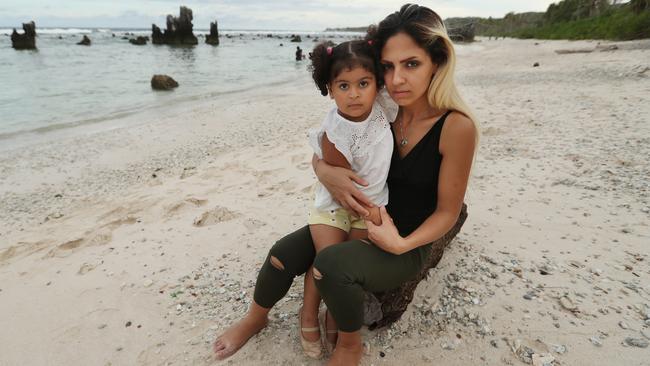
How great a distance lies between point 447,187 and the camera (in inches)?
77.9

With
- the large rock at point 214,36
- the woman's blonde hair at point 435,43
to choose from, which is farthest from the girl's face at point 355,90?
the large rock at point 214,36

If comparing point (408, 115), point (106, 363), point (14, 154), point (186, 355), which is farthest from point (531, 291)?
point (14, 154)

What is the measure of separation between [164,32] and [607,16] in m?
44.5

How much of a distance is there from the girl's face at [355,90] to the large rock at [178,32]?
168ft

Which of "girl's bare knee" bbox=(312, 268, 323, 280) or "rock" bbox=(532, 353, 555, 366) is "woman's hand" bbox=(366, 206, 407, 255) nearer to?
"girl's bare knee" bbox=(312, 268, 323, 280)

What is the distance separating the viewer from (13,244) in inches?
163

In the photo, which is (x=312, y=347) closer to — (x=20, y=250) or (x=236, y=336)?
(x=236, y=336)

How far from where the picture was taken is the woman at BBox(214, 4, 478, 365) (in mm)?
1903

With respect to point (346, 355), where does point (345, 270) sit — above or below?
above

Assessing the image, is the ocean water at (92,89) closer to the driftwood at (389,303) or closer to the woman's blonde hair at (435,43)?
the driftwood at (389,303)

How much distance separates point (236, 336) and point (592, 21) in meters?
35.7

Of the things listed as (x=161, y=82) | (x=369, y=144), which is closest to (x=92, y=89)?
(x=161, y=82)

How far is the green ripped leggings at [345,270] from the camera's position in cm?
184

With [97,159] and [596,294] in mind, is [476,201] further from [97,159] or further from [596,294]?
[97,159]
